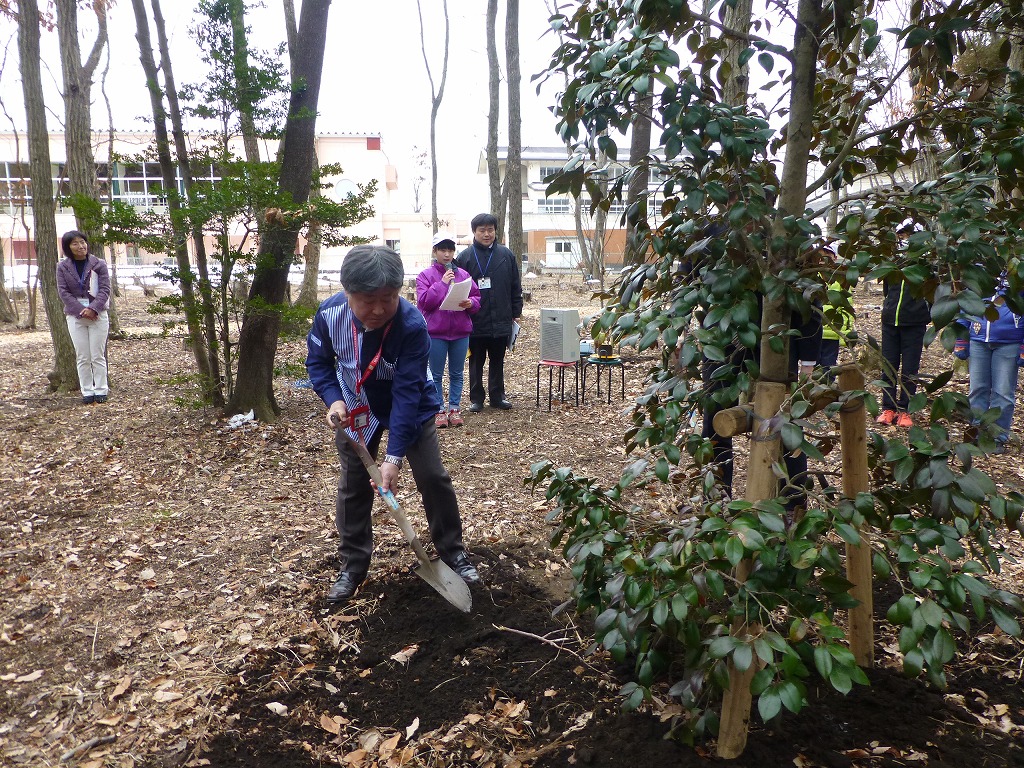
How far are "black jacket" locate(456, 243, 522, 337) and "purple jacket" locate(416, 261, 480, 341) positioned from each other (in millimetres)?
328

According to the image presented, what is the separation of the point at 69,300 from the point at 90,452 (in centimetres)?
236

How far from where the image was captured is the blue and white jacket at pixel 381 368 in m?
3.27

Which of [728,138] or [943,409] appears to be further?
[728,138]

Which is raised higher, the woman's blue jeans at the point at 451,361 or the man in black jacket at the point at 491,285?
the man in black jacket at the point at 491,285

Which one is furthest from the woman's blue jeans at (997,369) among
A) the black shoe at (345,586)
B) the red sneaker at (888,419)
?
the black shoe at (345,586)

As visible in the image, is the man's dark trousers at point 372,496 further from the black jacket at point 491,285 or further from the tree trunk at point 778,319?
the black jacket at point 491,285

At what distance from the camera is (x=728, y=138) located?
1813mm

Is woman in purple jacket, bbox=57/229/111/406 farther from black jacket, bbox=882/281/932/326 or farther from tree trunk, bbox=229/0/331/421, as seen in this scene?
black jacket, bbox=882/281/932/326

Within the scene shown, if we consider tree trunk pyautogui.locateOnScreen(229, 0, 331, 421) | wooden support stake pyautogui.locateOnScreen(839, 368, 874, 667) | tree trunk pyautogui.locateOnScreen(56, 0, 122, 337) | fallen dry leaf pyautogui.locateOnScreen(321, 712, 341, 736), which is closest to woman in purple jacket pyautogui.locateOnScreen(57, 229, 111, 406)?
tree trunk pyautogui.locateOnScreen(56, 0, 122, 337)

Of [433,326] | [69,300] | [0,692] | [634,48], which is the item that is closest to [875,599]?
[634,48]

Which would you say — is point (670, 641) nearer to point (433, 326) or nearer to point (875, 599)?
point (875, 599)

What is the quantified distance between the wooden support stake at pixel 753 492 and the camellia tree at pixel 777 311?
1 cm

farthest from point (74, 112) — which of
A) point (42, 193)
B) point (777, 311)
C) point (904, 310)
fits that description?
point (777, 311)

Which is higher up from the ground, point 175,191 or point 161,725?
point 175,191
